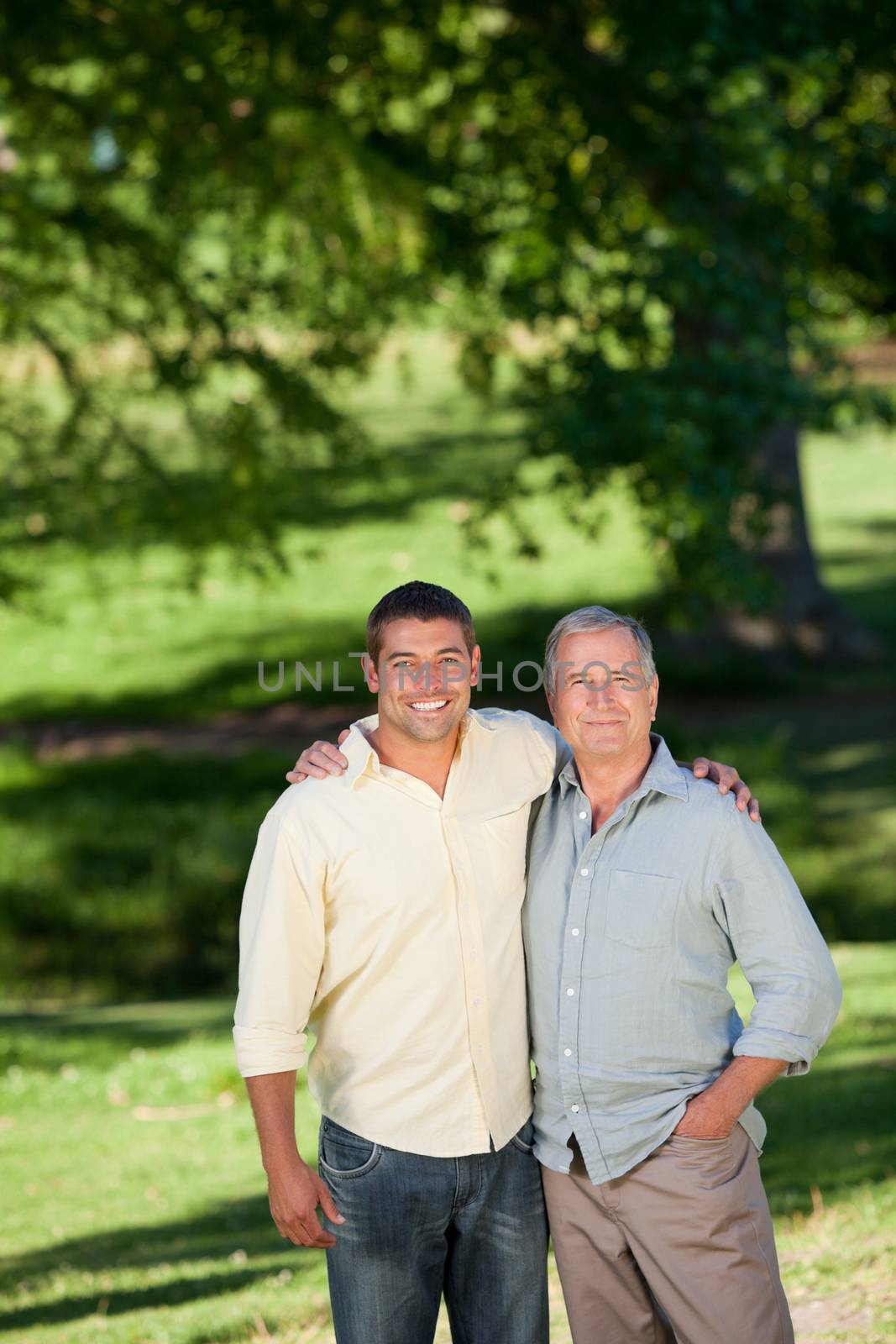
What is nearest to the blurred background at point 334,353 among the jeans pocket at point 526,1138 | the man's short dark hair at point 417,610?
the jeans pocket at point 526,1138

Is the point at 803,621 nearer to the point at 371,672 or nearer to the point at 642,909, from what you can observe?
the point at 371,672

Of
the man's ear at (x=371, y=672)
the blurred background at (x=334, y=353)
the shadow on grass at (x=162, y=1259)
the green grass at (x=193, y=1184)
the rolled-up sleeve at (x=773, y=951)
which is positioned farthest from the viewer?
the blurred background at (x=334, y=353)

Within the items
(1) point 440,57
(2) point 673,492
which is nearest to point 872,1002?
(2) point 673,492

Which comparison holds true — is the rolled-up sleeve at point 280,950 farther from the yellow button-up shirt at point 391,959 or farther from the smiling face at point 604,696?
the smiling face at point 604,696

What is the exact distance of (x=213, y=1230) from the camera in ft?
18.6

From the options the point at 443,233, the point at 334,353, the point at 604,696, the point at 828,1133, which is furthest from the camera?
the point at 334,353

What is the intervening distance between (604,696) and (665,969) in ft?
1.59

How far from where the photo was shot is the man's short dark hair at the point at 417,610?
2.96 m

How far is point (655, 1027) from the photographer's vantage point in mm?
2832

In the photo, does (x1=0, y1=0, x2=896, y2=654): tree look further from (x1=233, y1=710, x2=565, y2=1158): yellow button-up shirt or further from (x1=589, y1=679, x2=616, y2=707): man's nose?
(x1=233, y1=710, x2=565, y2=1158): yellow button-up shirt

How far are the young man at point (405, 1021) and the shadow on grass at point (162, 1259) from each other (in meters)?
2.16

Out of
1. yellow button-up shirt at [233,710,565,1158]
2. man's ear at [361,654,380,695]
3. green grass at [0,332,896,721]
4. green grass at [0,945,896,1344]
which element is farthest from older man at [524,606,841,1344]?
green grass at [0,332,896,721]

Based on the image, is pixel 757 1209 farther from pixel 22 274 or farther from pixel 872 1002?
pixel 22 274

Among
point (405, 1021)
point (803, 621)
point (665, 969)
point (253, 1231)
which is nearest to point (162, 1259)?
point (253, 1231)
